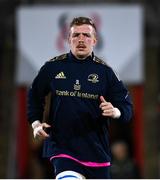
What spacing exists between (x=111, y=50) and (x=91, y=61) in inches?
187

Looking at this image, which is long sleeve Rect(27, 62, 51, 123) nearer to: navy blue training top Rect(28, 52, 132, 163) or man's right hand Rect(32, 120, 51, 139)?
navy blue training top Rect(28, 52, 132, 163)

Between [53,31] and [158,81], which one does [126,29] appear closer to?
[53,31]

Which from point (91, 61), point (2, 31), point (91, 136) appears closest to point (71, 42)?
point (91, 61)

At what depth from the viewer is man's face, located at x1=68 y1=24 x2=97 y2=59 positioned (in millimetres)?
4453

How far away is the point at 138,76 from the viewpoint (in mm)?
9211

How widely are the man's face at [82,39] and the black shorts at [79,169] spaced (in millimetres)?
723

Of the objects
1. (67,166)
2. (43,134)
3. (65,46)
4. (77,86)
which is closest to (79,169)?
(67,166)

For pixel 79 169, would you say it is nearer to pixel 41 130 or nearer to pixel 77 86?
pixel 41 130

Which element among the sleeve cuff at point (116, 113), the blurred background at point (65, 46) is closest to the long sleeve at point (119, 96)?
the sleeve cuff at point (116, 113)

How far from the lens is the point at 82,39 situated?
4.44 meters

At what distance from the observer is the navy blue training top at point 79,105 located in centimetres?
441

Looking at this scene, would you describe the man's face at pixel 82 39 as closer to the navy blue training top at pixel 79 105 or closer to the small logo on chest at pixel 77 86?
→ the navy blue training top at pixel 79 105

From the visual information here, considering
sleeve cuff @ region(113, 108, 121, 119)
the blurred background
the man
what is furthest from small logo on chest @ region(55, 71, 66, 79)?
the blurred background

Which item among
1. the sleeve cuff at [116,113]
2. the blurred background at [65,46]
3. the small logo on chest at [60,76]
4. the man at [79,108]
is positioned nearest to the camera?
the sleeve cuff at [116,113]
